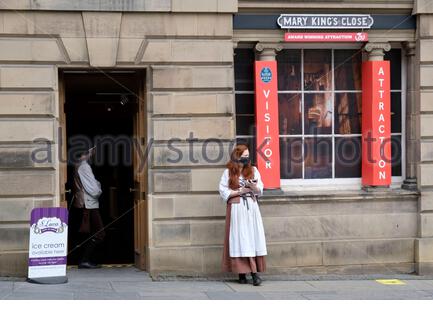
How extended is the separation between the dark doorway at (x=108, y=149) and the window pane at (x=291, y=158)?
269cm

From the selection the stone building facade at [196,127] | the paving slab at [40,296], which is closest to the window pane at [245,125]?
the stone building facade at [196,127]

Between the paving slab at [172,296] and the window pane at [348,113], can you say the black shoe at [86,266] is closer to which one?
the paving slab at [172,296]

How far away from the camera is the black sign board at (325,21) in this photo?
12219mm

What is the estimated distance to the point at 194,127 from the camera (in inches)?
467

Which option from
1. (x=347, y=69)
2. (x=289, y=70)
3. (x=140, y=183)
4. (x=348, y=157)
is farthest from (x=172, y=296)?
(x=347, y=69)

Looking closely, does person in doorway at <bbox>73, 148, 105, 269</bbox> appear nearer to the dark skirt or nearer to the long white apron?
the dark skirt

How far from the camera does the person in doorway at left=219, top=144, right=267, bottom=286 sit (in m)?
11.2

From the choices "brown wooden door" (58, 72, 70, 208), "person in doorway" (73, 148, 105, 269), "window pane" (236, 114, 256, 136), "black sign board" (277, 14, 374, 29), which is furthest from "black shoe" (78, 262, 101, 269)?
"black sign board" (277, 14, 374, 29)

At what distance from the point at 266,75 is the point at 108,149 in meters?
5.12

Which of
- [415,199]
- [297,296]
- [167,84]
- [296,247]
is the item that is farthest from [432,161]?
[167,84]

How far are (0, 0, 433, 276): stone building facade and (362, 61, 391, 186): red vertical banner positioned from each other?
227 mm

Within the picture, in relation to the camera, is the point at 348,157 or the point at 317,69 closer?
the point at 317,69

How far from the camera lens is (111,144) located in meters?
15.7

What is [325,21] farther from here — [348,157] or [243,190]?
[243,190]
